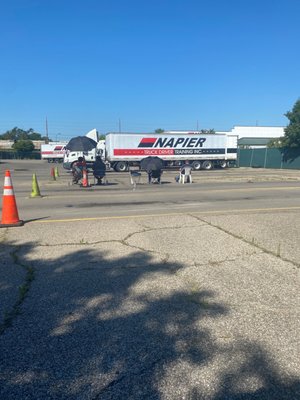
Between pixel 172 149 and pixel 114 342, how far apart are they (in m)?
32.6

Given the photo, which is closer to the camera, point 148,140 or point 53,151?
point 148,140

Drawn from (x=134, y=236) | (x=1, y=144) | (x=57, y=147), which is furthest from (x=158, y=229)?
(x=1, y=144)

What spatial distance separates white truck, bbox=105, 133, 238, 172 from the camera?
3303 centimetres

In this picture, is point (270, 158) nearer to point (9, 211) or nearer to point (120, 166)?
point (120, 166)

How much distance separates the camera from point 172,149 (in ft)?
114

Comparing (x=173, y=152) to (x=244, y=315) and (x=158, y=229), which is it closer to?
(x=158, y=229)

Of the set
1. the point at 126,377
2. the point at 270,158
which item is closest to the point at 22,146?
the point at 270,158

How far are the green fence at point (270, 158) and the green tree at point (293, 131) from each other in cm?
79

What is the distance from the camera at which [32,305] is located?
3.44 meters

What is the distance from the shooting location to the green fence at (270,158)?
38.4 m

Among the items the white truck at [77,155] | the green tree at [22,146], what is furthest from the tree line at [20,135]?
the white truck at [77,155]

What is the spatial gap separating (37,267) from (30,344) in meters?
1.95

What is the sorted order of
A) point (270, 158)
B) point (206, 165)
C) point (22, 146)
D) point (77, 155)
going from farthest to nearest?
point (22, 146)
point (270, 158)
point (206, 165)
point (77, 155)

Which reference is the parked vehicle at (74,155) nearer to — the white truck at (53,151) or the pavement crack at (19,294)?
the pavement crack at (19,294)
